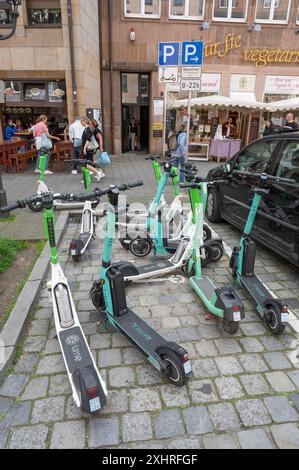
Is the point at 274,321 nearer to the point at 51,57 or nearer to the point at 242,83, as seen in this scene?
the point at 51,57

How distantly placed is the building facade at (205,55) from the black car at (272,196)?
367 inches

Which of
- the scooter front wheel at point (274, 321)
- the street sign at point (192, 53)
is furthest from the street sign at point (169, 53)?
the scooter front wheel at point (274, 321)

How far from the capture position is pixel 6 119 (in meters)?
13.8

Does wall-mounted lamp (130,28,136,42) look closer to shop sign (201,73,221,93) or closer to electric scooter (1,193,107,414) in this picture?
shop sign (201,73,221,93)

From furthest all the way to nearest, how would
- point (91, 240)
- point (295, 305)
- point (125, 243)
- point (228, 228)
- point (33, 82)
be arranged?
point (33, 82) < point (228, 228) < point (91, 240) < point (125, 243) < point (295, 305)

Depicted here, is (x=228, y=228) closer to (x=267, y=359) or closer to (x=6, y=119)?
(x=267, y=359)

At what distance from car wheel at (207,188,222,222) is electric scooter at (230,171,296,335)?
1940 mm

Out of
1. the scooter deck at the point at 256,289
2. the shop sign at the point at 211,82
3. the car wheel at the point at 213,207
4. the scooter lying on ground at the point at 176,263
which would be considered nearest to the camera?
the scooter deck at the point at 256,289

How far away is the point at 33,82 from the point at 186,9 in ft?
24.6

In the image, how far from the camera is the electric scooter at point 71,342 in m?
2.25

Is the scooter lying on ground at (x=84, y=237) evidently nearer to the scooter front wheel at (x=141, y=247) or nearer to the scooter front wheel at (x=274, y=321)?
the scooter front wheel at (x=141, y=247)

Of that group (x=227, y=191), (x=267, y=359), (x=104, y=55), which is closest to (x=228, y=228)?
(x=227, y=191)

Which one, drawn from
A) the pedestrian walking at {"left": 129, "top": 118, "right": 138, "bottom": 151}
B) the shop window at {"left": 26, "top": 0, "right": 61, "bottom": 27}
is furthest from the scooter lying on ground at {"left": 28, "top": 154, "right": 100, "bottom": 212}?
the pedestrian walking at {"left": 129, "top": 118, "right": 138, "bottom": 151}

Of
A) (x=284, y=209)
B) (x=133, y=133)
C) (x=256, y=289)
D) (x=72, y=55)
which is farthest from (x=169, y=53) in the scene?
(x=133, y=133)
